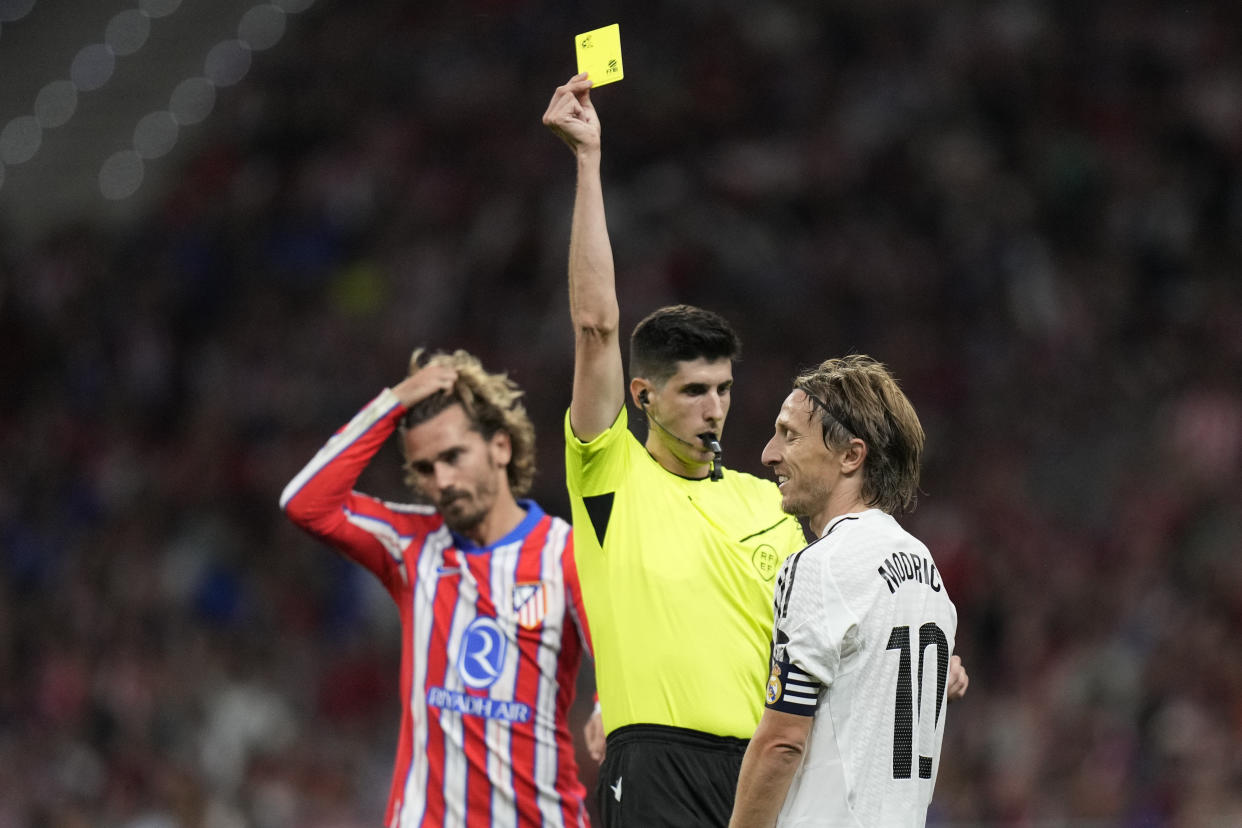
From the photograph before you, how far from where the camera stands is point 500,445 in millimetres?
5270

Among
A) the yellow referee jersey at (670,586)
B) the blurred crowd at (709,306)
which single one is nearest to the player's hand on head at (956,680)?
the yellow referee jersey at (670,586)

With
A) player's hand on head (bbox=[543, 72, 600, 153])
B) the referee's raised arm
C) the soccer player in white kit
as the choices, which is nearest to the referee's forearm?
the soccer player in white kit

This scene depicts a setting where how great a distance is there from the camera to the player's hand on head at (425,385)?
17.1 ft

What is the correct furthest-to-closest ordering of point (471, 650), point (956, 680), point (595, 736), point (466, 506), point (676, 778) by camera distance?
point (466, 506) → point (471, 650) → point (595, 736) → point (676, 778) → point (956, 680)

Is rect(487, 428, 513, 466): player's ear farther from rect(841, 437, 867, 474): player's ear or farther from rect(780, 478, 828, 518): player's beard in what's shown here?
rect(841, 437, 867, 474): player's ear

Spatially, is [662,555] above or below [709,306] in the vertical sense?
below

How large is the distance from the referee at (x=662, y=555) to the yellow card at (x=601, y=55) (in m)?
0.05

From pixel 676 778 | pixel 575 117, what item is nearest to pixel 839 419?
pixel 676 778

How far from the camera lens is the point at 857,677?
3.13 m

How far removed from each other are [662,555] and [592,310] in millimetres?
673

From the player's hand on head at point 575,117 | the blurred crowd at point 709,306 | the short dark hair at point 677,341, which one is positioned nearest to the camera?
the player's hand on head at point 575,117

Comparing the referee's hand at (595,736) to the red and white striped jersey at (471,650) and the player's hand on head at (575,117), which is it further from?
the player's hand on head at (575,117)

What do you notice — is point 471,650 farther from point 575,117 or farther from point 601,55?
point 601,55

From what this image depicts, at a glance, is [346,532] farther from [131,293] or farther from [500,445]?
[131,293]
